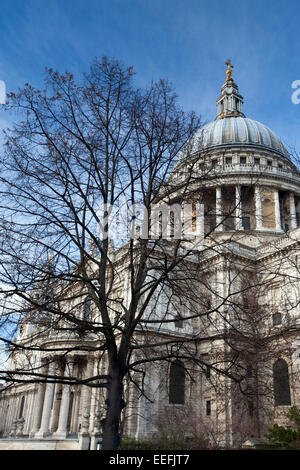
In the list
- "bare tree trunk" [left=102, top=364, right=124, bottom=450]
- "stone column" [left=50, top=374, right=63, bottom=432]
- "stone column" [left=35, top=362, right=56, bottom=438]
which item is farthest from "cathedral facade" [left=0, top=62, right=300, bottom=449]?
"bare tree trunk" [left=102, top=364, right=124, bottom=450]

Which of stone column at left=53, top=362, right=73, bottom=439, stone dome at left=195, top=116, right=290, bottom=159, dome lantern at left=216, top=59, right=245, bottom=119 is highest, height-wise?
dome lantern at left=216, top=59, right=245, bottom=119

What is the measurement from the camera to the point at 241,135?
6153 cm

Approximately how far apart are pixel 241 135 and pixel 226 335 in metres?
54.5

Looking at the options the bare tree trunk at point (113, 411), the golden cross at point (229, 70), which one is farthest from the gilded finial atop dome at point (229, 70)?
the bare tree trunk at point (113, 411)

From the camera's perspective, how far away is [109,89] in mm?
13383

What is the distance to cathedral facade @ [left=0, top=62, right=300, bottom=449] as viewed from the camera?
12.8 m

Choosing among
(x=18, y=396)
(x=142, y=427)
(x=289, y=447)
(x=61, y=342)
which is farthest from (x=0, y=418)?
(x=289, y=447)

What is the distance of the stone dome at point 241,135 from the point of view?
197ft

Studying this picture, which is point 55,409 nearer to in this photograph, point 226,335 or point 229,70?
point 226,335

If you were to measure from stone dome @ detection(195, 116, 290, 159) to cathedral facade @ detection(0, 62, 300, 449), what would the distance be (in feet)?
0.65

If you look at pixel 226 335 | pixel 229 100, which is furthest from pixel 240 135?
pixel 226 335

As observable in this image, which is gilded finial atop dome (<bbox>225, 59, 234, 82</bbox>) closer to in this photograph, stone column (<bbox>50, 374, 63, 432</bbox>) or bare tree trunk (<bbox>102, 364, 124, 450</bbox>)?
stone column (<bbox>50, 374, 63, 432</bbox>)

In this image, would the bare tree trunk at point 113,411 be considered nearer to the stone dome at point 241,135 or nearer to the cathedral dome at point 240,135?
the cathedral dome at point 240,135
